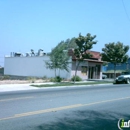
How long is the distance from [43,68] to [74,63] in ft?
20.9

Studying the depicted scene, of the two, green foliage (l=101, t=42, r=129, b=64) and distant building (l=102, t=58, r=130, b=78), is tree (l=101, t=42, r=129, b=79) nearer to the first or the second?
green foliage (l=101, t=42, r=129, b=64)

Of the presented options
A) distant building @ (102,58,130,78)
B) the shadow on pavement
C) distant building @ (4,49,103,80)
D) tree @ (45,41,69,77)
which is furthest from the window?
the shadow on pavement

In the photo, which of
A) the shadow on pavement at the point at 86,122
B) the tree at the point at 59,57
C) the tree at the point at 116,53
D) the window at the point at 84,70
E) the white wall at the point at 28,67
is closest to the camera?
the shadow on pavement at the point at 86,122

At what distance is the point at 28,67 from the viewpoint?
4200cm

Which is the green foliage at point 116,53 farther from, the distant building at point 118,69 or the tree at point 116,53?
the distant building at point 118,69

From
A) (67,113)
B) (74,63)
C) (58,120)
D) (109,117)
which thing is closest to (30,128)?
(58,120)

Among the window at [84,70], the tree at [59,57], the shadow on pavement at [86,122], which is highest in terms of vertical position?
the tree at [59,57]

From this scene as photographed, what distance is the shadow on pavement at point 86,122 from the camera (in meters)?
6.70

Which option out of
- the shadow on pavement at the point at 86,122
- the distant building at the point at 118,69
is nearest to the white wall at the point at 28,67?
the distant building at the point at 118,69

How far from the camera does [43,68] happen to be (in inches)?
1529

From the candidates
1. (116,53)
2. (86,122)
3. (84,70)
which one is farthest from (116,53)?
(86,122)

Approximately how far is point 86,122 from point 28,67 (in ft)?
116

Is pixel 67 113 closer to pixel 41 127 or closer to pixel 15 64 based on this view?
pixel 41 127

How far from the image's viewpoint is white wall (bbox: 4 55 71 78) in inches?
1497
